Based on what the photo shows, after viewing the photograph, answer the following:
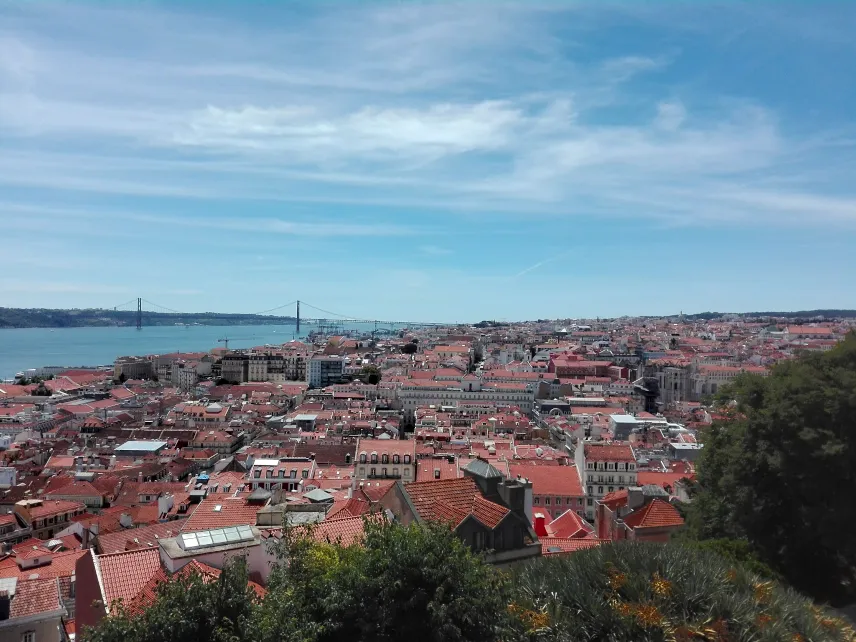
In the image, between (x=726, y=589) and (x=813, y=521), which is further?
(x=813, y=521)

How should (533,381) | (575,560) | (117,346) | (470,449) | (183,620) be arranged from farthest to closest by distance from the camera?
(117,346)
(533,381)
(470,449)
(575,560)
(183,620)

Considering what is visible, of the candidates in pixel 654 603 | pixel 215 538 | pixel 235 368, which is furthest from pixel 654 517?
pixel 235 368

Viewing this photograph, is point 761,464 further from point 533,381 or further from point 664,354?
point 664,354

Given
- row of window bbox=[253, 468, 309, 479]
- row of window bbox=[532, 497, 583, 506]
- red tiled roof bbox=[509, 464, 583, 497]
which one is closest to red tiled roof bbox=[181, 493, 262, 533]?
row of window bbox=[253, 468, 309, 479]

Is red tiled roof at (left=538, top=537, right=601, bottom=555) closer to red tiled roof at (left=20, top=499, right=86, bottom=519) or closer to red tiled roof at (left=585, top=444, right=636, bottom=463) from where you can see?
red tiled roof at (left=585, top=444, right=636, bottom=463)

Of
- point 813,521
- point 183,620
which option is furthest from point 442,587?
point 813,521

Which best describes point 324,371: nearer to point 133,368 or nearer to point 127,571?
point 133,368

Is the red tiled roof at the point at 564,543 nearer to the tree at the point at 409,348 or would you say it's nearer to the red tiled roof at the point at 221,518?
the red tiled roof at the point at 221,518

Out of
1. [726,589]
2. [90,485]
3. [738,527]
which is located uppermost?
[726,589]
